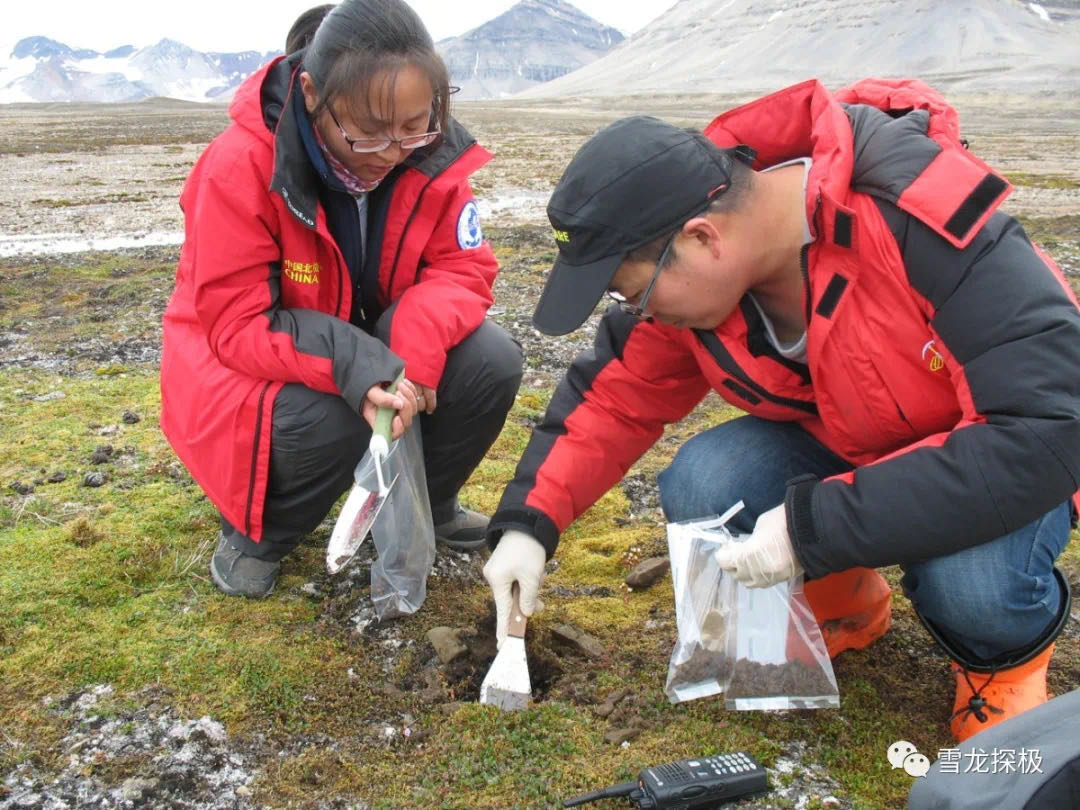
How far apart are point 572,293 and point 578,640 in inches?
44.5

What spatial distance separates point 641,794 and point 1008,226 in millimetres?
1464

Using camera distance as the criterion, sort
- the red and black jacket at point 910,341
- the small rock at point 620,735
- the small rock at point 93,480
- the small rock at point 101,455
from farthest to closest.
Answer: the small rock at point 101,455 → the small rock at point 93,480 → the small rock at point 620,735 → the red and black jacket at point 910,341

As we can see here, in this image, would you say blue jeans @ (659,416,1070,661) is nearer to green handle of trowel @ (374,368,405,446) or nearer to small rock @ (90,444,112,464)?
green handle of trowel @ (374,368,405,446)

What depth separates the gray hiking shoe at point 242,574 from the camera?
2875mm

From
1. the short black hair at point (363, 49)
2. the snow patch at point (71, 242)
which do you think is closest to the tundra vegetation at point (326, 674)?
the short black hair at point (363, 49)

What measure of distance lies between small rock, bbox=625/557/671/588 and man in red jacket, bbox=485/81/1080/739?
70 centimetres

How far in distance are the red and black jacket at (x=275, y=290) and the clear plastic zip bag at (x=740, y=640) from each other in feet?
3.26

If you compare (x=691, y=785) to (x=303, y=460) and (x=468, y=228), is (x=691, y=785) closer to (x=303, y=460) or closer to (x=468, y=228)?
(x=303, y=460)

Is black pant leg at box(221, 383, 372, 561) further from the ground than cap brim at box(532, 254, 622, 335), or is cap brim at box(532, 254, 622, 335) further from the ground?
cap brim at box(532, 254, 622, 335)

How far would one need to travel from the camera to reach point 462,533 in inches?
129

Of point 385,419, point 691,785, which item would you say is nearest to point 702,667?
point 691,785

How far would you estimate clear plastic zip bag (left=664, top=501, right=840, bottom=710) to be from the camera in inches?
92.0

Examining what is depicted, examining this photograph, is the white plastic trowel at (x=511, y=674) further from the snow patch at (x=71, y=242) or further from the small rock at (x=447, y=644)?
the snow patch at (x=71, y=242)

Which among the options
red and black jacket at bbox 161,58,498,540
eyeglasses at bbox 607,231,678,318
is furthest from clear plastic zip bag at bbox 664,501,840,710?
red and black jacket at bbox 161,58,498,540
